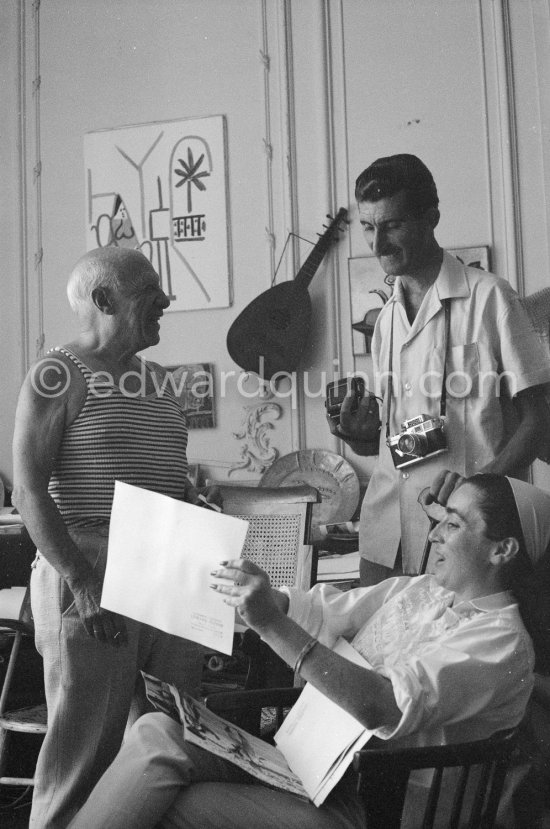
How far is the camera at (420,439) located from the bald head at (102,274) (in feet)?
2.14

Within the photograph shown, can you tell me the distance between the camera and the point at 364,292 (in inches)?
152

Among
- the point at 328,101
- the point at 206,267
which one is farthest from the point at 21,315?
the point at 328,101

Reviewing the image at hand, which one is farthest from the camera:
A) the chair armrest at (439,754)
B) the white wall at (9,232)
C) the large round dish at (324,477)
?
the white wall at (9,232)

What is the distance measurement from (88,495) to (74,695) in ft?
1.24

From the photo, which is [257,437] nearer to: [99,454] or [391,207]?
[391,207]


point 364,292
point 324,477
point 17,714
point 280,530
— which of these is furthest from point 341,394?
point 364,292

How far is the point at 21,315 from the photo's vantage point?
4238 millimetres

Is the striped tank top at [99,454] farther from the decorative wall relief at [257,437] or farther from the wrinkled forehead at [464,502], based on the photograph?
the decorative wall relief at [257,437]

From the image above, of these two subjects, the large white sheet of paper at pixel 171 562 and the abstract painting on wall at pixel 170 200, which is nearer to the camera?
the large white sheet of paper at pixel 171 562

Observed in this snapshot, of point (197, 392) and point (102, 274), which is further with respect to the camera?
point (197, 392)

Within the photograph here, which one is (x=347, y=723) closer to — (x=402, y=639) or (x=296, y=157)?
(x=402, y=639)

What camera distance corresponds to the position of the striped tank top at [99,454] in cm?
181

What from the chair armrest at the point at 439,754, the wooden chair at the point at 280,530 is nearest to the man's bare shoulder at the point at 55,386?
the wooden chair at the point at 280,530

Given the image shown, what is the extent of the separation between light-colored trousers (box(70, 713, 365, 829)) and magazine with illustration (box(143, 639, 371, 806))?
0.10 feet
